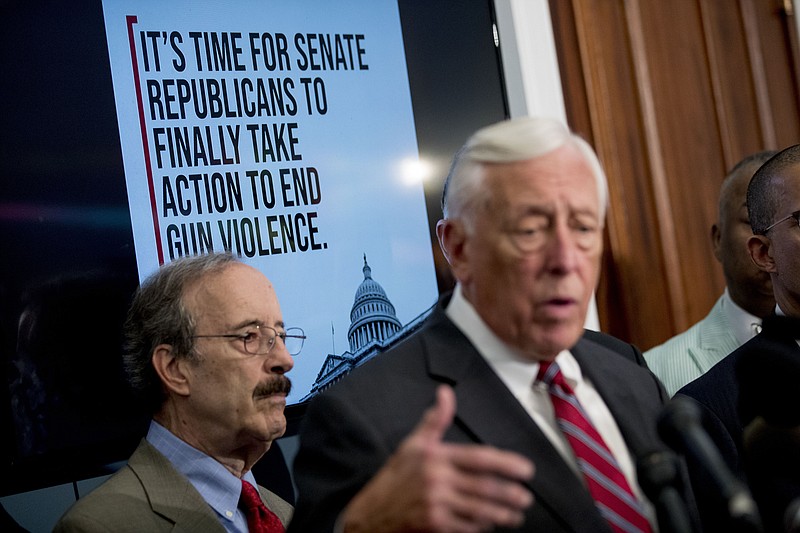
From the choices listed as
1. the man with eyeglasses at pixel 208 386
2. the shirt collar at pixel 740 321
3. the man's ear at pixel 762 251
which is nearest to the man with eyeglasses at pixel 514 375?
the man with eyeglasses at pixel 208 386

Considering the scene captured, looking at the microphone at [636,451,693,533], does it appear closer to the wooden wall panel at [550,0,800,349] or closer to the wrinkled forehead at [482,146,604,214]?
the wrinkled forehead at [482,146,604,214]

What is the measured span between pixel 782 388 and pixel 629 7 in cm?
284

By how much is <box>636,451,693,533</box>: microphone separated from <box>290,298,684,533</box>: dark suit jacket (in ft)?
0.13

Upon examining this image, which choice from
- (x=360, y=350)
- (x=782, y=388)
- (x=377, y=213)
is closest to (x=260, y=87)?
(x=377, y=213)

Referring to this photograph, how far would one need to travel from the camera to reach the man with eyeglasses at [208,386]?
2627 millimetres

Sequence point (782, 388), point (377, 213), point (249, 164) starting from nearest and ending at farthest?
point (782, 388) → point (249, 164) → point (377, 213)

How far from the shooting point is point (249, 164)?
133 inches

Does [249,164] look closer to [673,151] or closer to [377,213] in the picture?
[377,213]

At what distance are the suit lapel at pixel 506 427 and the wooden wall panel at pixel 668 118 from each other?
231 centimetres

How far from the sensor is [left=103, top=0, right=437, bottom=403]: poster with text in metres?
3.21

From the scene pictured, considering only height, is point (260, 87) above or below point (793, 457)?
above

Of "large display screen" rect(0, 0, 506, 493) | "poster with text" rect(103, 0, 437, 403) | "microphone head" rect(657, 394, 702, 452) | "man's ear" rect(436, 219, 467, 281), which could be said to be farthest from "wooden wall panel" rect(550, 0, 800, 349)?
"microphone head" rect(657, 394, 702, 452)

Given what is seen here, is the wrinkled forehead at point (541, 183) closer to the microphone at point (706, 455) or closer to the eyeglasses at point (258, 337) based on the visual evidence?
the microphone at point (706, 455)

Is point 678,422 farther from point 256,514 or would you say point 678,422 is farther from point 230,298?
point 230,298
